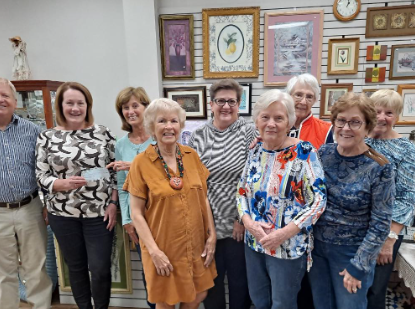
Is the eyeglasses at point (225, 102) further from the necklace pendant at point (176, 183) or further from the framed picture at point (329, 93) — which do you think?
the framed picture at point (329, 93)

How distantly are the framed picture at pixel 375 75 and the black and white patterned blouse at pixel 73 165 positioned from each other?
3.24 meters

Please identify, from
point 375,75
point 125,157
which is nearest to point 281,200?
point 125,157

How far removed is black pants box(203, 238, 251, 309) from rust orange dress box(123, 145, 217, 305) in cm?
22

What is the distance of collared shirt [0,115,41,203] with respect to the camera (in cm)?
197

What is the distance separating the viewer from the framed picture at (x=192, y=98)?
145 inches

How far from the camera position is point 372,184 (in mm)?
1304

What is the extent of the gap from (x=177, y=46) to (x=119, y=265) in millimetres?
2753

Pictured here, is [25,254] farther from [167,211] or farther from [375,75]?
[375,75]

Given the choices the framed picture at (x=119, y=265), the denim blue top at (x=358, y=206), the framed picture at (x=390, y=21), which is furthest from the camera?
the framed picture at (x=390, y=21)

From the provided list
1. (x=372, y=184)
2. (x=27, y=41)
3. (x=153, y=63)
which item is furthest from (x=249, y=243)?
(x=27, y=41)

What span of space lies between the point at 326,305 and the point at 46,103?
361cm

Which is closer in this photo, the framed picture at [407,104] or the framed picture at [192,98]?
the framed picture at [407,104]

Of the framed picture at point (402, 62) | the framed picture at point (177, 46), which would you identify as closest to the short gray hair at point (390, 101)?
the framed picture at point (402, 62)

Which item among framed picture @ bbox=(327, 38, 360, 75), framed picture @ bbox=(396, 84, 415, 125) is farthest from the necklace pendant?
framed picture @ bbox=(396, 84, 415, 125)
